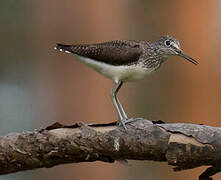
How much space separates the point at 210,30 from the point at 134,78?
1930 mm

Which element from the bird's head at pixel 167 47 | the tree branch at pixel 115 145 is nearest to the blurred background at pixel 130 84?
the bird's head at pixel 167 47

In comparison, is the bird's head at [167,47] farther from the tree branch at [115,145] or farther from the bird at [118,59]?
the tree branch at [115,145]

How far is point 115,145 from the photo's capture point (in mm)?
2900

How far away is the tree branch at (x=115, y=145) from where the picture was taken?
2.78 metres

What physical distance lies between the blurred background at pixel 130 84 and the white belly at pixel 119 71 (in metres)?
1.50

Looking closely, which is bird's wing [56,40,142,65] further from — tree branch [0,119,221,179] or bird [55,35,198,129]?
tree branch [0,119,221,179]

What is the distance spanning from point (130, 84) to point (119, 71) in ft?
5.40

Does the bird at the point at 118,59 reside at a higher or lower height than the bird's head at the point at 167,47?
lower

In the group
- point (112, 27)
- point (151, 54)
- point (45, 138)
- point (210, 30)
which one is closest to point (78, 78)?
point (112, 27)

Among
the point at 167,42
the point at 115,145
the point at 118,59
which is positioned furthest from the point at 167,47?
the point at 115,145

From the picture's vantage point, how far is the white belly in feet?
11.8

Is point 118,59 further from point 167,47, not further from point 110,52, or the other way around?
point 167,47

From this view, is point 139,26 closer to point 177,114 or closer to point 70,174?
point 177,114

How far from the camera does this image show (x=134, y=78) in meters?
3.63
